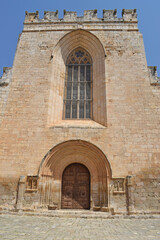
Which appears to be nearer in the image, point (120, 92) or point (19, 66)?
point (120, 92)

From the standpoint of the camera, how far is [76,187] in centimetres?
793

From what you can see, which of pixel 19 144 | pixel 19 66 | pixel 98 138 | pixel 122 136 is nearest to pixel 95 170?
pixel 98 138

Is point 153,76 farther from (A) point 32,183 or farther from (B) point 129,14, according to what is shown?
(A) point 32,183

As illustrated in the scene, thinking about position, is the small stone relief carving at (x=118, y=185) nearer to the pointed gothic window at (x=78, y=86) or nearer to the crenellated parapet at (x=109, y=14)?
the pointed gothic window at (x=78, y=86)

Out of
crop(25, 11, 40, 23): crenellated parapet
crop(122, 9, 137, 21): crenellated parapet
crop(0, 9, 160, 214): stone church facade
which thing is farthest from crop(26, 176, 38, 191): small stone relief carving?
crop(122, 9, 137, 21): crenellated parapet

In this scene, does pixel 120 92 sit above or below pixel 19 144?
above

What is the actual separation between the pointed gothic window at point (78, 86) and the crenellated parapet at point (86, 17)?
6.34ft

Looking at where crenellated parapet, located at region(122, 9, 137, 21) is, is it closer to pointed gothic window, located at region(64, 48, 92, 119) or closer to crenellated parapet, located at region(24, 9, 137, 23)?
crenellated parapet, located at region(24, 9, 137, 23)

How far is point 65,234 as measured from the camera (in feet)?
13.2

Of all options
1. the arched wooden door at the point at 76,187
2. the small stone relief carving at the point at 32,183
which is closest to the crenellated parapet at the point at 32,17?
the arched wooden door at the point at 76,187

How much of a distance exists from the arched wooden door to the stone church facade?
0.04m

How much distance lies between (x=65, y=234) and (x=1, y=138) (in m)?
5.57

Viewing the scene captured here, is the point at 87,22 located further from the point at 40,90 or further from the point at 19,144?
the point at 19,144

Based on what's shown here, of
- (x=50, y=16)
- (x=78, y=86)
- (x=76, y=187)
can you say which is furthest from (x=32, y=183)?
(x=50, y=16)
